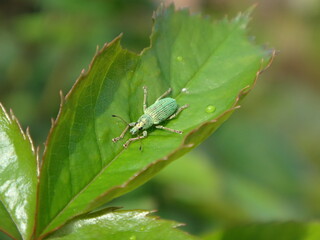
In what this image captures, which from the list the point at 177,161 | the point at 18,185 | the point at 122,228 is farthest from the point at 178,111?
the point at 177,161

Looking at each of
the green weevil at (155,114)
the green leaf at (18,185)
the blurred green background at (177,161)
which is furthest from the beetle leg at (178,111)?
the blurred green background at (177,161)

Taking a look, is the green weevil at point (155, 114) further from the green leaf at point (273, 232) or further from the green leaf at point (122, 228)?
the green leaf at point (273, 232)

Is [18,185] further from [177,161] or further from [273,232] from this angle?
[177,161]

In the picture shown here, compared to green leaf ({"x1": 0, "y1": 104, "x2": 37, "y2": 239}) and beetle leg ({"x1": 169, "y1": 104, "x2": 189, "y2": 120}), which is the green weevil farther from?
green leaf ({"x1": 0, "y1": 104, "x2": 37, "y2": 239})

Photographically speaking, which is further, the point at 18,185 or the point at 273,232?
the point at 273,232

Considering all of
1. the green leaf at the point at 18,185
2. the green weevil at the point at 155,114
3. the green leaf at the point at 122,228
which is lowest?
the green leaf at the point at 122,228
